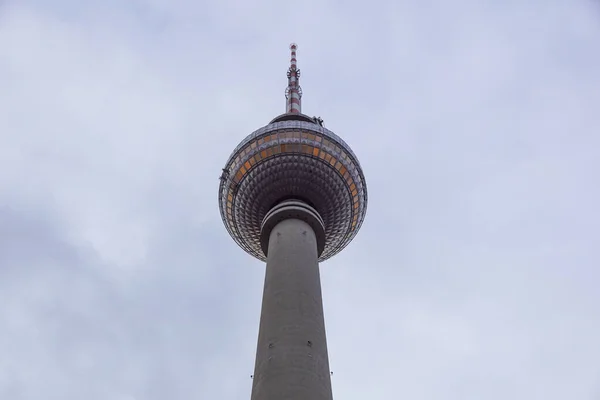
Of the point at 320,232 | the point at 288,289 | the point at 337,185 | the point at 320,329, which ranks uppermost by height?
the point at 337,185

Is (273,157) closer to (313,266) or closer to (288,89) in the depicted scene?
(313,266)

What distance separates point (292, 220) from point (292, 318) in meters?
8.67

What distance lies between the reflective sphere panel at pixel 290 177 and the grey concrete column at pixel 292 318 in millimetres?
2521

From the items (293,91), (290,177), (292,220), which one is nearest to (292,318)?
(292,220)

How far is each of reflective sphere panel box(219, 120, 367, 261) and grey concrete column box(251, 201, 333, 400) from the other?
2.52m

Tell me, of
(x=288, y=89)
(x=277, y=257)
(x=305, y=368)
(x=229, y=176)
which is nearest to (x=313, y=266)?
(x=277, y=257)

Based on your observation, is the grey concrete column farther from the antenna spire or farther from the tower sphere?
the antenna spire

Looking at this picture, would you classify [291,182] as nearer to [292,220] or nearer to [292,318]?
[292,220]

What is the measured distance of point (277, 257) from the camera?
34875 millimetres

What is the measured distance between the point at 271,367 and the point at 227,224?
17944 millimetres

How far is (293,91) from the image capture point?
52.9 meters

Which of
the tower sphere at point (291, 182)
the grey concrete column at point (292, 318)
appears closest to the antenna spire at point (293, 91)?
the tower sphere at point (291, 182)

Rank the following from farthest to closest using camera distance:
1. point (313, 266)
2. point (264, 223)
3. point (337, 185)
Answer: point (337, 185) < point (264, 223) < point (313, 266)

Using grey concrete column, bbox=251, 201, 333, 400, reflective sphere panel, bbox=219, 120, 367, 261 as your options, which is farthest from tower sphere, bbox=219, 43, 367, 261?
grey concrete column, bbox=251, 201, 333, 400
